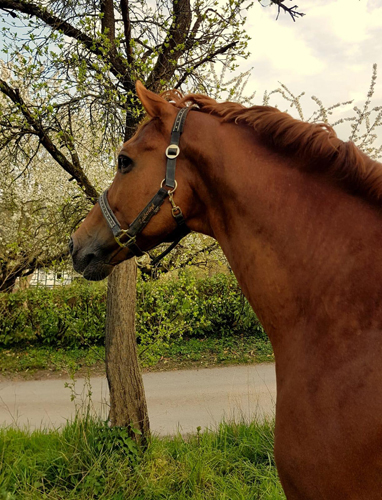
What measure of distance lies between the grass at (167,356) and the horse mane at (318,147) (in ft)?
21.3

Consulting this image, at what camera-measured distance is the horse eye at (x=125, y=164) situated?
1.92 m

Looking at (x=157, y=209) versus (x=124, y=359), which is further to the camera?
(x=124, y=359)

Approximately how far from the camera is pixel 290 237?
153 centimetres

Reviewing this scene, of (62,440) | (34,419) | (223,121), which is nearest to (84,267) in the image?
(223,121)

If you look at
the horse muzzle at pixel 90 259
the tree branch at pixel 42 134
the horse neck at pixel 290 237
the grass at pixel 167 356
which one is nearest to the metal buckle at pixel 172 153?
the horse neck at pixel 290 237

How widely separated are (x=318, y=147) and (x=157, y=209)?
30.9 inches

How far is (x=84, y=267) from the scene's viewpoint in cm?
206

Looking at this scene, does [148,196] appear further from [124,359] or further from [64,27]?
[64,27]

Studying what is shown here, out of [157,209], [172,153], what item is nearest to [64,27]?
[172,153]

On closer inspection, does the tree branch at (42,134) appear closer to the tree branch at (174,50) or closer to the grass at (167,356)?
the tree branch at (174,50)

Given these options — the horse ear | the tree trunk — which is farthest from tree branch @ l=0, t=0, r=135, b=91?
the horse ear

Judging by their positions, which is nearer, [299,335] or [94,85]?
[299,335]

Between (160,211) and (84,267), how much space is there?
0.56 metres

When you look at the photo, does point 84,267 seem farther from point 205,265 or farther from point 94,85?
point 205,265
